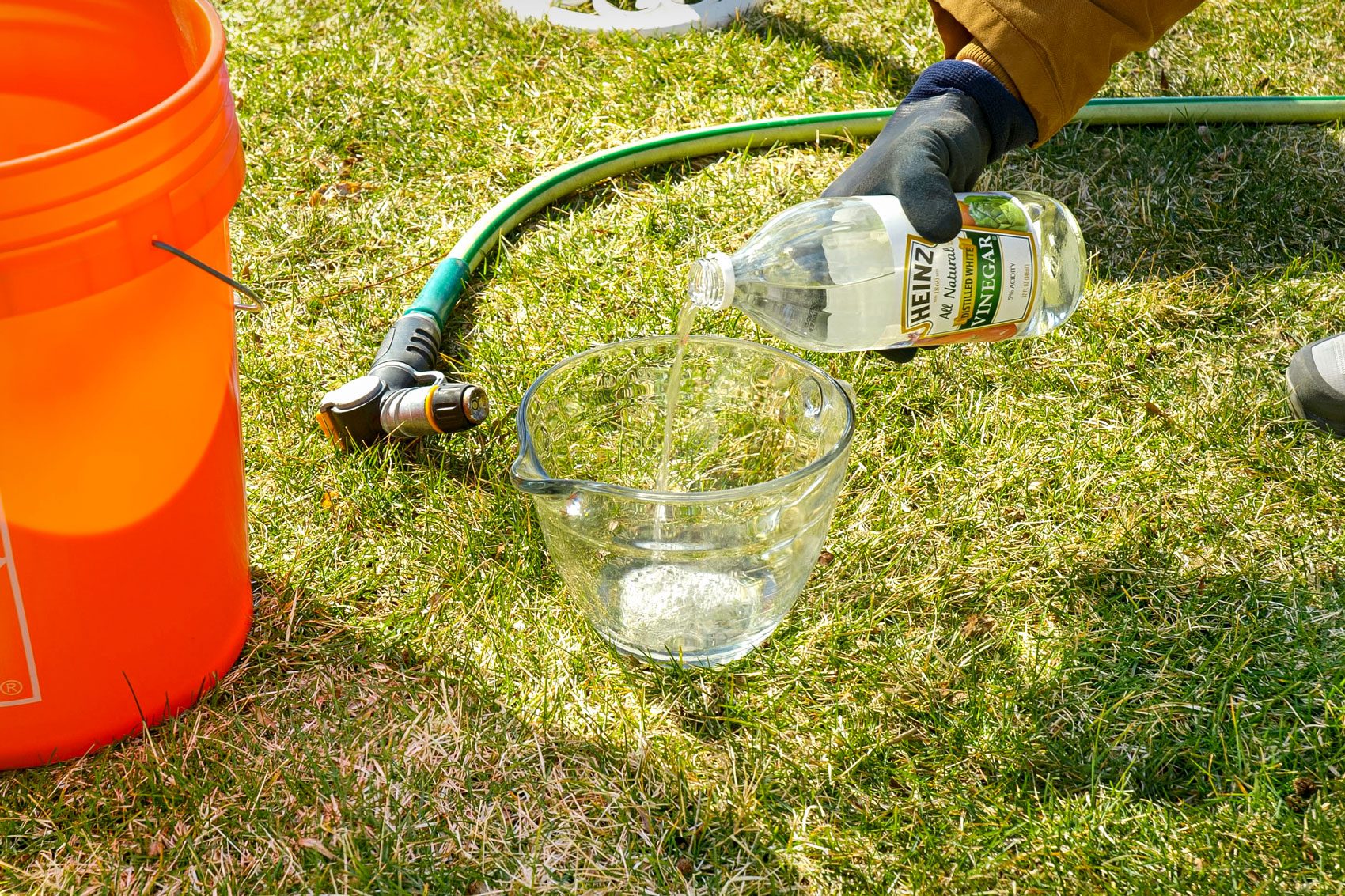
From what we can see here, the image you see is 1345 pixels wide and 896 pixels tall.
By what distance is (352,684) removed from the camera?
189 cm

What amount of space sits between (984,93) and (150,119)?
5.18 ft

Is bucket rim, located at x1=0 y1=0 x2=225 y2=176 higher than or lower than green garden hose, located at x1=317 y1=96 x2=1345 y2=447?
higher

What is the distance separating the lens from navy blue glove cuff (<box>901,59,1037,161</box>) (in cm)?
226

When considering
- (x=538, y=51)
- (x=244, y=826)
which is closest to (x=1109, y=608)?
(x=244, y=826)

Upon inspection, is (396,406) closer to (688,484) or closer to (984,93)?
(688,484)

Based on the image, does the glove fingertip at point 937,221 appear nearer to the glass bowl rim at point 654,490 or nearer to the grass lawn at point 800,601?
the glass bowl rim at point 654,490

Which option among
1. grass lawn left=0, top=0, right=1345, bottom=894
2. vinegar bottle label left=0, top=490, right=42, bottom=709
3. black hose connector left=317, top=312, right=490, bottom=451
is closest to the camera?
vinegar bottle label left=0, top=490, right=42, bottom=709

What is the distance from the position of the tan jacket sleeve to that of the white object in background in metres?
1.41

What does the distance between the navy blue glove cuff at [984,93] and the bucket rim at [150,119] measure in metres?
1.37

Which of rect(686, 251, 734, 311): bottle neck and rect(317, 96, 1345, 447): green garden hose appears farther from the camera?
rect(317, 96, 1345, 447): green garden hose

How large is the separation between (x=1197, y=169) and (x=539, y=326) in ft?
6.30

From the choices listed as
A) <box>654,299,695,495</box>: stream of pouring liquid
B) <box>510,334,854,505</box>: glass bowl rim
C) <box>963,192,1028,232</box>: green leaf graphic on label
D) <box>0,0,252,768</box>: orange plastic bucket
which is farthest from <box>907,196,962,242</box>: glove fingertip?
<box>0,0,252,768</box>: orange plastic bucket

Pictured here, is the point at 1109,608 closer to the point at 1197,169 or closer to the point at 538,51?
the point at 1197,169

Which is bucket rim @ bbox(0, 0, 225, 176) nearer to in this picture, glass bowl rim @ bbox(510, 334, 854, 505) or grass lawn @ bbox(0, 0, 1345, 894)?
glass bowl rim @ bbox(510, 334, 854, 505)
